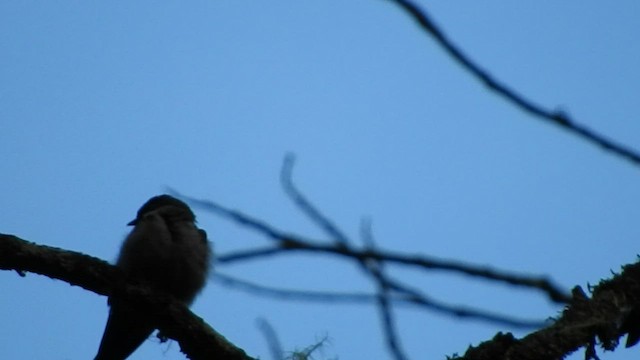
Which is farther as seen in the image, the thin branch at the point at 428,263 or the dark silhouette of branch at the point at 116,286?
the dark silhouette of branch at the point at 116,286

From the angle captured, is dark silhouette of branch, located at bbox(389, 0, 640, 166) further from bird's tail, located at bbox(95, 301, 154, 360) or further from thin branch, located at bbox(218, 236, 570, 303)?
bird's tail, located at bbox(95, 301, 154, 360)

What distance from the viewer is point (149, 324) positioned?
3.97 metres

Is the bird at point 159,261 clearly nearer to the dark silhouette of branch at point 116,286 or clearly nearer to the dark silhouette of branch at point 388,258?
the dark silhouette of branch at point 116,286

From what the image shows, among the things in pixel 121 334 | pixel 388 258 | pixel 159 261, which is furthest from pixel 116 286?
pixel 388 258

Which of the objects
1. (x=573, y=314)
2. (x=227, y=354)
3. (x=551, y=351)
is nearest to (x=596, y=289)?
(x=573, y=314)

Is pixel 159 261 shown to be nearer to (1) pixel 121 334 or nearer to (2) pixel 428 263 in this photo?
(1) pixel 121 334

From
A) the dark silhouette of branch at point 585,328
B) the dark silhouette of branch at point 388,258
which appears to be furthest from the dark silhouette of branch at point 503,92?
the dark silhouette of branch at point 585,328

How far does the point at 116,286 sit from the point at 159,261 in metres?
1.04

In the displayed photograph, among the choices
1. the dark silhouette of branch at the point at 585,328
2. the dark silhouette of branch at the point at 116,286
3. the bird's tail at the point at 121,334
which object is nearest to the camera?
the dark silhouette of branch at the point at 585,328

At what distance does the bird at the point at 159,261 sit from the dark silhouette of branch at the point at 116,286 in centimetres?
41

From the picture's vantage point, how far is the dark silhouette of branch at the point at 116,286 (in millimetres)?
3475

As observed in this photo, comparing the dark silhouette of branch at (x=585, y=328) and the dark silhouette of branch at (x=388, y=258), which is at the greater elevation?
the dark silhouette of branch at (x=585, y=328)

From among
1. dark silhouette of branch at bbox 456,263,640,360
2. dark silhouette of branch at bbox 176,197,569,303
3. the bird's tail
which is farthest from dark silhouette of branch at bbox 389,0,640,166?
the bird's tail

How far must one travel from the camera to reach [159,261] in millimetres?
4656
